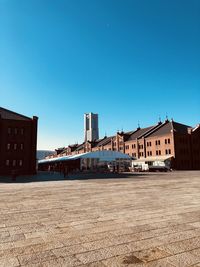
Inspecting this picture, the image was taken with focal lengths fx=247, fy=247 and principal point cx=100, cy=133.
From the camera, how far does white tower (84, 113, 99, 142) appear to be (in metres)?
130

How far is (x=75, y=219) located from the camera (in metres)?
7.16

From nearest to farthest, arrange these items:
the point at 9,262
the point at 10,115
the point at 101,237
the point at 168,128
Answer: the point at 9,262, the point at 101,237, the point at 10,115, the point at 168,128

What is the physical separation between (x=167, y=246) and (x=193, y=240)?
2.33 ft

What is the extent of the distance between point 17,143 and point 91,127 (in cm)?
8862

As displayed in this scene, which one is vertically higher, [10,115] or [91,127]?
[91,127]

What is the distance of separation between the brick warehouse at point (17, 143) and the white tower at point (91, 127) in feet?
282

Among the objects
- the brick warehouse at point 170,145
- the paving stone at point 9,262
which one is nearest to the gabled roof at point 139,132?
the brick warehouse at point 170,145

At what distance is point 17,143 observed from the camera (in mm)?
42156

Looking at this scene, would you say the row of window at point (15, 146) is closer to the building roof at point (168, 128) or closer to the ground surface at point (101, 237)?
the ground surface at point (101, 237)

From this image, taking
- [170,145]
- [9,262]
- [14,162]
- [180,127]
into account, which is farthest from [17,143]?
[180,127]

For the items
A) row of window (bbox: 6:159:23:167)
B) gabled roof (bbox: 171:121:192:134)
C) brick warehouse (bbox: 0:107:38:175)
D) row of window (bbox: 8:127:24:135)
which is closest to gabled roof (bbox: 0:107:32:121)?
brick warehouse (bbox: 0:107:38:175)

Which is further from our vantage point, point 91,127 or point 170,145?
point 91,127

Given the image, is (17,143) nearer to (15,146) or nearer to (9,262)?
(15,146)

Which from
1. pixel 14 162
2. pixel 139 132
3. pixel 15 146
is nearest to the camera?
pixel 14 162
